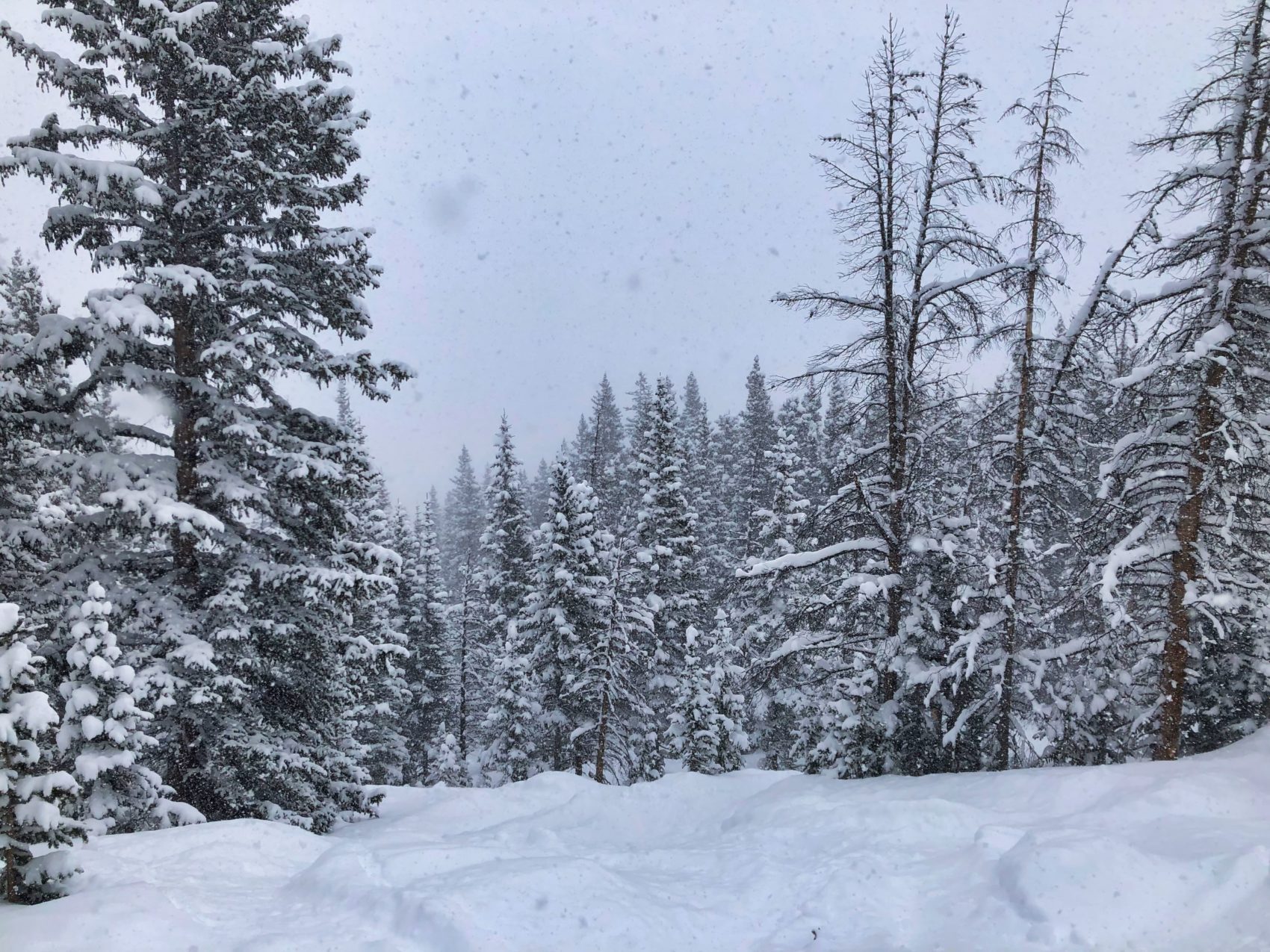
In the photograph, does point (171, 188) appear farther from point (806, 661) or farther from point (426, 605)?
point (426, 605)

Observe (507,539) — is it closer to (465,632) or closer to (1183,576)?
(465,632)

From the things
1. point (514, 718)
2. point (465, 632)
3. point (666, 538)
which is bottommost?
point (514, 718)

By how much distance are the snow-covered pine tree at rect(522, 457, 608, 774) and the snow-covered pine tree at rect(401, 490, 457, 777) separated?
8.64 metres

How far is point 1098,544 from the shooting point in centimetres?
1198

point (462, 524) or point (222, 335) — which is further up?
point (222, 335)

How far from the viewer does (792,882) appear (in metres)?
7.30

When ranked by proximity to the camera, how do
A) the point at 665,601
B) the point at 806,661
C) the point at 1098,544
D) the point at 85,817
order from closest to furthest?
the point at 85,817 → the point at 1098,544 → the point at 806,661 → the point at 665,601

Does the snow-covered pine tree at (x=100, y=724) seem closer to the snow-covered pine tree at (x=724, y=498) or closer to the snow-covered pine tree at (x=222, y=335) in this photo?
the snow-covered pine tree at (x=222, y=335)

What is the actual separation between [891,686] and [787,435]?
65.8 ft

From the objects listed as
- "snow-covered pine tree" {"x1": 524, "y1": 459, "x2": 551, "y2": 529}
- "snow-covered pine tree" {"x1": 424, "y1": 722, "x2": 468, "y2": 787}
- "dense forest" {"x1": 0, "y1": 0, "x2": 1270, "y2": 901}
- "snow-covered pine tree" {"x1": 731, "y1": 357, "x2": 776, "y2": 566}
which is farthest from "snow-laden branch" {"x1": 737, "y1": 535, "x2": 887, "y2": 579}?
"snow-covered pine tree" {"x1": 524, "y1": 459, "x2": 551, "y2": 529}

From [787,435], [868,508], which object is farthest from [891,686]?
[787,435]

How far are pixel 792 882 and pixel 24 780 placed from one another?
24.5ft

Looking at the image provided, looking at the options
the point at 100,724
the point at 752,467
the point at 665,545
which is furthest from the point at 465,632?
the point at 100,724

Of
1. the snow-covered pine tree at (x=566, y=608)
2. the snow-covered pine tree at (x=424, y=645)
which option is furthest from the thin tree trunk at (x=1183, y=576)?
the snow-covered pine tree at (x=424, y=645)
